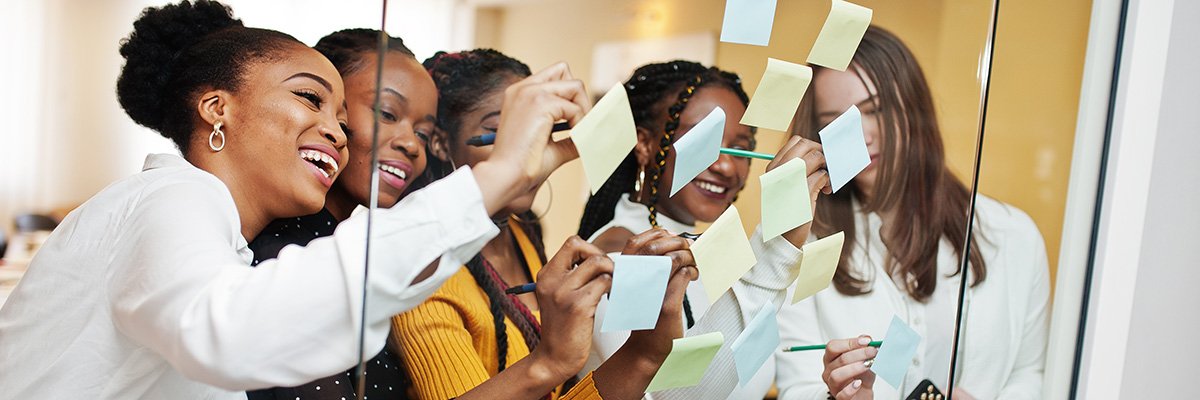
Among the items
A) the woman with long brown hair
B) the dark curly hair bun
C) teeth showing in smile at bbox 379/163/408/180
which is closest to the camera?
teeth showing in smile at bbox 379/163/408/180

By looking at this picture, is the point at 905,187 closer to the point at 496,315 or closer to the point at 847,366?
the point at 847,366

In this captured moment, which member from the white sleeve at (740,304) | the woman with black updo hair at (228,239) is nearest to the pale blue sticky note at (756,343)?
the white sleeve at (740,304)

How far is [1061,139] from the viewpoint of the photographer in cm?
134

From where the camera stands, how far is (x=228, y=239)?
710 mm

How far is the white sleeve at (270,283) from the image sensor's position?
0.62m

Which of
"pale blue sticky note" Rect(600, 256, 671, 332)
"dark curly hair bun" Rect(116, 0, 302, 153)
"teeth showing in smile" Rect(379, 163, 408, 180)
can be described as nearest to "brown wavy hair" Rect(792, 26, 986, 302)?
"pale blue sticky note" Rect(600, 256, 671, 332)

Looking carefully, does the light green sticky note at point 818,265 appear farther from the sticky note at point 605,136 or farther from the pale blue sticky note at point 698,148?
the sticky note at point 605,136

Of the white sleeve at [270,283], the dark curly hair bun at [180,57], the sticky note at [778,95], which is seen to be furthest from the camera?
the sticky note at [778,95]

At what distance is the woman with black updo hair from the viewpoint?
63 cm

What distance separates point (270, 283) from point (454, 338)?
0.23 m

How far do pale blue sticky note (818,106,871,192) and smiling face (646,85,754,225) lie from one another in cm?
12

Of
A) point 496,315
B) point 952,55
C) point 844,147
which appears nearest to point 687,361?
point 496,315

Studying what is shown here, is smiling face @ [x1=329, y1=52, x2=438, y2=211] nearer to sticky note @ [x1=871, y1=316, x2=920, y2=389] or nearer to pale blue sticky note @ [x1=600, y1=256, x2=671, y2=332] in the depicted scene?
pale blue sticky note @ [x1=600, y1=256, x2=671, y2=332]

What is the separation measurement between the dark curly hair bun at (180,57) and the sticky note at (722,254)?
17.1 inches
